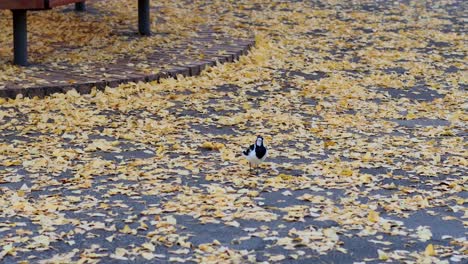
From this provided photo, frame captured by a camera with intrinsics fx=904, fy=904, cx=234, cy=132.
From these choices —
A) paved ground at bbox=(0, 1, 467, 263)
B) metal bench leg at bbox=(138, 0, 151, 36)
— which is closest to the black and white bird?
paved ground at bbox=(0, 1, 467, 263)

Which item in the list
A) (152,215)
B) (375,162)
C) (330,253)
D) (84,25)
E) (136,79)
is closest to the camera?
(330,253)

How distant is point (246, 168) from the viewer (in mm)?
5805

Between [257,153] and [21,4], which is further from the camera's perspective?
[21,4]

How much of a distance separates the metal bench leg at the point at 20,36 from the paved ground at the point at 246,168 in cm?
117

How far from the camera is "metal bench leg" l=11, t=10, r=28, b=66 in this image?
27.8ft

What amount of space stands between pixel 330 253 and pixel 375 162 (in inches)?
72.1

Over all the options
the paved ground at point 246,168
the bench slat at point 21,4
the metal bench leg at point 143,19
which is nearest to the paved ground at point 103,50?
the metal bench leg at point 143,19

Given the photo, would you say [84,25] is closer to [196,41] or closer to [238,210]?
[196,41]

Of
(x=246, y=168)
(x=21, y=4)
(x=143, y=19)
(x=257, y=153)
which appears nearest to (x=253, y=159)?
(x=257, y=153)

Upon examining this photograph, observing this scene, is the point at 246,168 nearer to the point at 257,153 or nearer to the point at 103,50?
the point at 257,153

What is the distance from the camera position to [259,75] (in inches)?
358

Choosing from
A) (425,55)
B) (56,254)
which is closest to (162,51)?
(425,55)

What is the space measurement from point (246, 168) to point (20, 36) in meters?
3.61

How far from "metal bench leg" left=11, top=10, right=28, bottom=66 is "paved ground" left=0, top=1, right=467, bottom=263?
1173 millimetres
